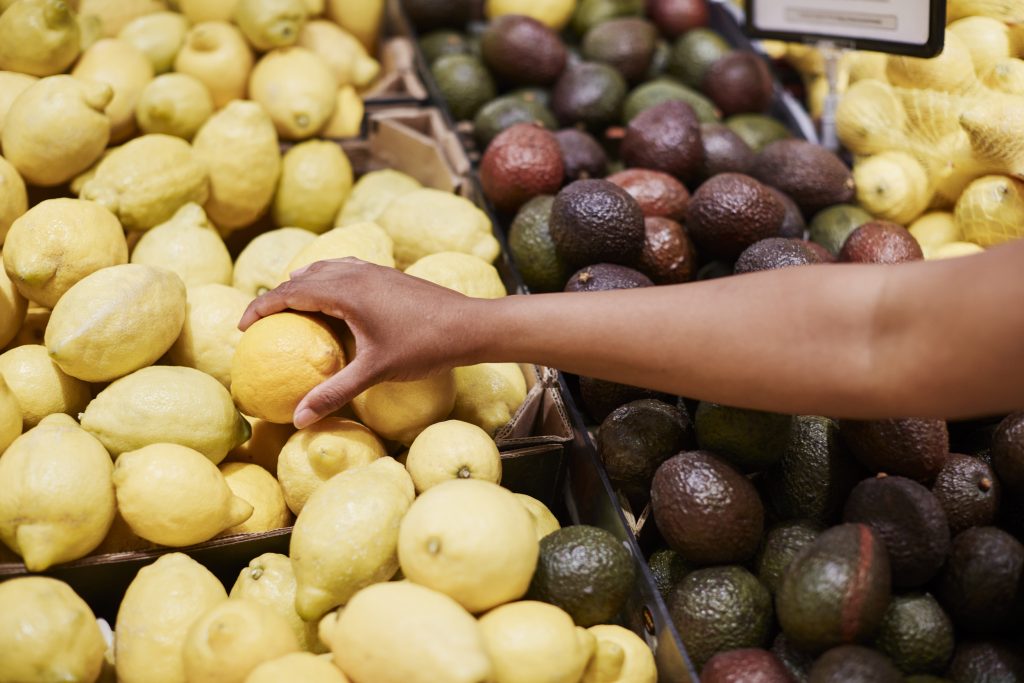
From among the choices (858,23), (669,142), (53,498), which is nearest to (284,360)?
(53,498)

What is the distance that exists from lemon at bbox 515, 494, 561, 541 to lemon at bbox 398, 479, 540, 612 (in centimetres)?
28

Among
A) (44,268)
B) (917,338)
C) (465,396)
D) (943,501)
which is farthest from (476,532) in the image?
(44,268)

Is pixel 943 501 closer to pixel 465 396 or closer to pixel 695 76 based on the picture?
pixel 465 396

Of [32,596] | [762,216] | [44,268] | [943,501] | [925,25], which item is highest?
[925,25]

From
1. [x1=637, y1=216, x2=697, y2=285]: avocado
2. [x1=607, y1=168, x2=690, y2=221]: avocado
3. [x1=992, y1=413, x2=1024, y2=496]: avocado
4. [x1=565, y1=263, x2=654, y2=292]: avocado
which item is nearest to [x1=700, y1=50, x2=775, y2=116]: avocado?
[x1=607, y1=168, x2=690, y2=221]: avocado

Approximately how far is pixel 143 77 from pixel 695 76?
200cm

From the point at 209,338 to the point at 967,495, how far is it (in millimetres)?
1667

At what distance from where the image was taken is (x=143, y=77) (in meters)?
2.58

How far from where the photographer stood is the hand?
158 centimetres

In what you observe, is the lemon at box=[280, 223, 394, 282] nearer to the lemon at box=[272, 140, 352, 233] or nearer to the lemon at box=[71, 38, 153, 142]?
the lemon at box=[272, 140, 352, 233]

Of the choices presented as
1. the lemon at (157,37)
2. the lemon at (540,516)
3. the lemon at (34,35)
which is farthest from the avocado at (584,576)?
the lemon at (157,37)

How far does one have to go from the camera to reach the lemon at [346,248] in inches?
77.9

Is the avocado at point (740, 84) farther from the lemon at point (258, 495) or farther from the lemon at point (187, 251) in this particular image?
the lemon at point (258, 495)

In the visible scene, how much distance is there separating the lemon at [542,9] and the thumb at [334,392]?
7.47 feet
